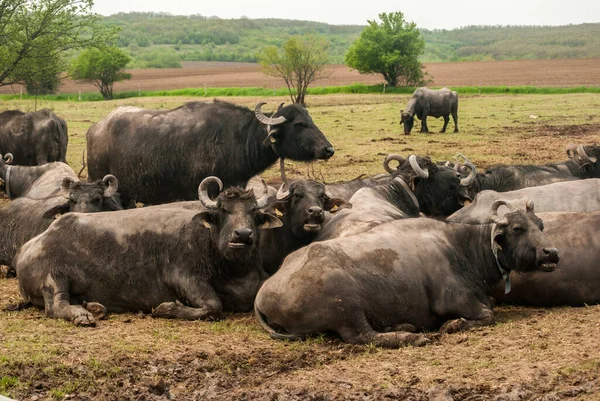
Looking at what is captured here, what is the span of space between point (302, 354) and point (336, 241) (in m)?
1.32

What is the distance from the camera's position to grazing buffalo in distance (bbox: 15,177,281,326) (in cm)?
925

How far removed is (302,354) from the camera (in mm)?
7691

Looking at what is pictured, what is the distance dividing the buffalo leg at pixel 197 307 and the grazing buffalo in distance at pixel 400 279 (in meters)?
0.77

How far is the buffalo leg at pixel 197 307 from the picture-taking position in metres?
9.08

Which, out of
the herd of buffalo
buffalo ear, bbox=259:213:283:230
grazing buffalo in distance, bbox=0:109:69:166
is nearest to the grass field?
the herd of buffalo

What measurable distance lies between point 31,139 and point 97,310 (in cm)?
1148

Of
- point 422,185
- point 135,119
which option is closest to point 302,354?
point 422,185

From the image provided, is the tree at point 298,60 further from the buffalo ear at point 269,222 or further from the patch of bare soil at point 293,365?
the patch of bare soil at point 293,365

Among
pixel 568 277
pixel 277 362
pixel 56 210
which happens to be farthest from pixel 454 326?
pixel 56 210

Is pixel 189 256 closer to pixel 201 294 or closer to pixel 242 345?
pixel 201 294

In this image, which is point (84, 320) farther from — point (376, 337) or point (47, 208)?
point (47, 208)

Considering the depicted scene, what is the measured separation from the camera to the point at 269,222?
940 centimetres

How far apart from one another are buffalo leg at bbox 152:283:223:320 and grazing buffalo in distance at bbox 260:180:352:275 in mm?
1076

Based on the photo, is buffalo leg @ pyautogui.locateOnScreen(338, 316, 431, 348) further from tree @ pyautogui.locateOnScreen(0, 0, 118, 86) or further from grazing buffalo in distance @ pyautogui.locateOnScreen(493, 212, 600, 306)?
tree @ pyautogui.locateOnScreen(0, 0, 118, 86)
